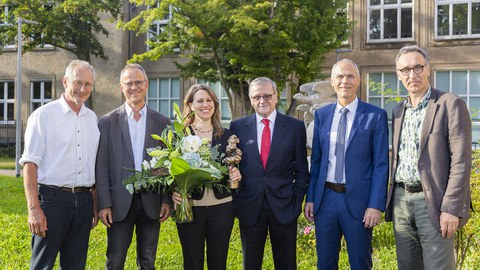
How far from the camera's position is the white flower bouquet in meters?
4.48

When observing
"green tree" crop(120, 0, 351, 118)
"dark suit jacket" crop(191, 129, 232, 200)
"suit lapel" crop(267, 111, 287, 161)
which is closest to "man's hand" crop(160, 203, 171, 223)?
"dark suit jacket" crop(191, 129, 232, 200)

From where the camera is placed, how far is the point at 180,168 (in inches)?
174

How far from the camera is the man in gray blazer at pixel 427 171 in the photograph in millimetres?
4184

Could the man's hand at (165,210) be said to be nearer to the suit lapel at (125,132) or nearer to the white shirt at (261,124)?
the suit lapel at (125,132)

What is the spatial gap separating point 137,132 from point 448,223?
2639mm

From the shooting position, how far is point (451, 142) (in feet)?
13.9

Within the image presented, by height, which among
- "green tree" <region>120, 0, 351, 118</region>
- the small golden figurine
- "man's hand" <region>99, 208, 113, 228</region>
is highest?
"green tree" <region>120, 0, 351, 118</region>

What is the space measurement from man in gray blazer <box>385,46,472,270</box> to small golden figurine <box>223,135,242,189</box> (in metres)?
1.26

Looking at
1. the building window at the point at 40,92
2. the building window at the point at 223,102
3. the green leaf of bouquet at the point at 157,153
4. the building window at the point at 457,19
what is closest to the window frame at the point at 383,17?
the building window at the point at 457,19

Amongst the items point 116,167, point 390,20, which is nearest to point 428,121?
point 116,167

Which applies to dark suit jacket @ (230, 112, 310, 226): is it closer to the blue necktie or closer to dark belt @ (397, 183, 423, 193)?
the blue necktie

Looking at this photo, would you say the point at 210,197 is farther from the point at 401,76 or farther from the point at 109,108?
the point at 109,108

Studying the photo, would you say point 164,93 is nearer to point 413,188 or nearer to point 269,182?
point 269,182

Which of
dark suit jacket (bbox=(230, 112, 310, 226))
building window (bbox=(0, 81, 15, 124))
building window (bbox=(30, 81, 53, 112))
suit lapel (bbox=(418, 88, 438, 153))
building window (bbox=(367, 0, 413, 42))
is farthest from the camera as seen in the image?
building window (bbox=(0, 81, 15, 124))
